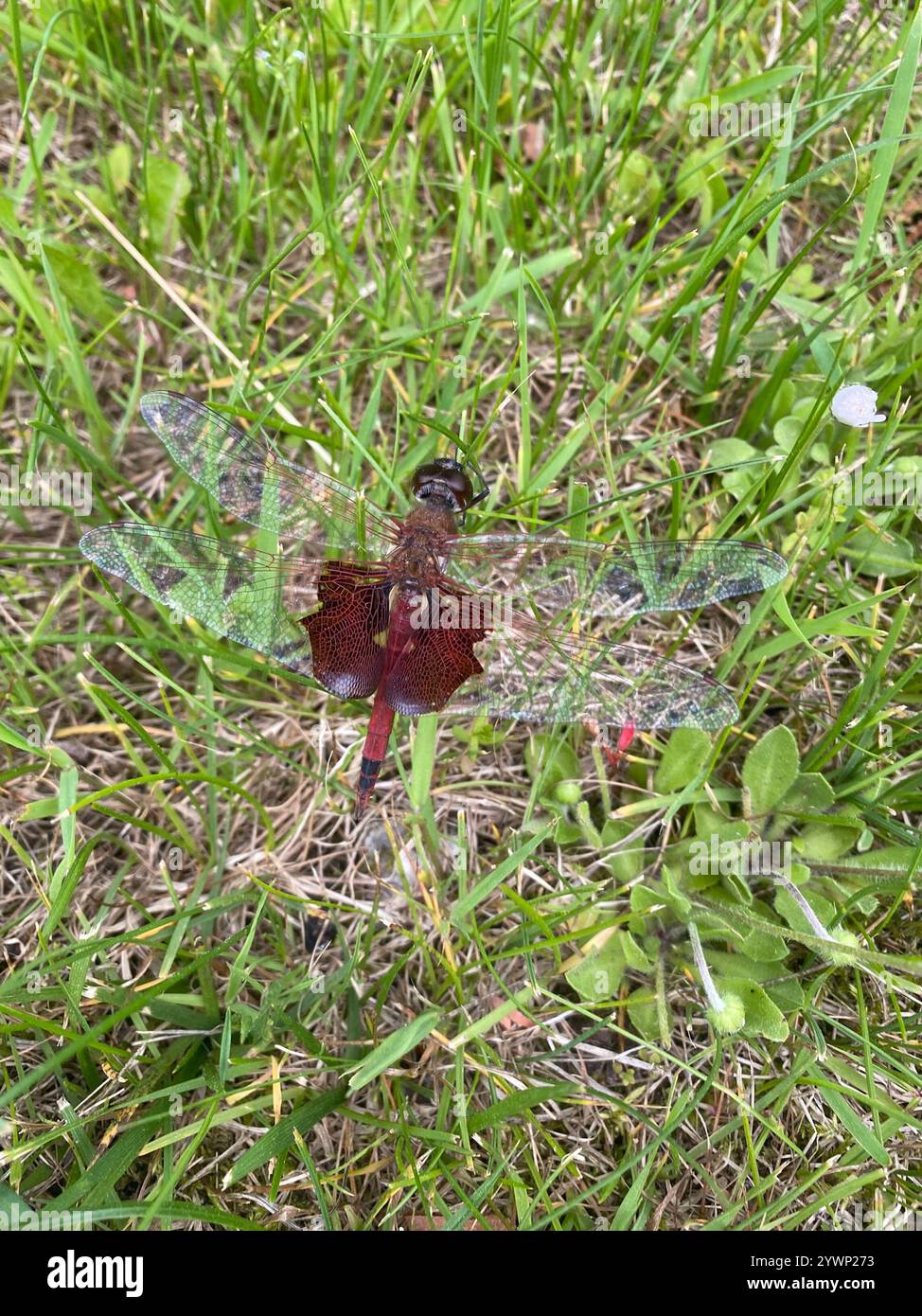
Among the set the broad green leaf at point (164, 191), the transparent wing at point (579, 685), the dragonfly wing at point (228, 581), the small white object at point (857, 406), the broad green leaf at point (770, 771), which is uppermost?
the broad green leaf at point (164, 191)

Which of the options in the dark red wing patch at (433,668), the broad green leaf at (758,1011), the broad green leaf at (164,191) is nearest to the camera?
the broad green leaf at (758,1011)

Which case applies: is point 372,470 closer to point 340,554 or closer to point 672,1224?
point 340,554

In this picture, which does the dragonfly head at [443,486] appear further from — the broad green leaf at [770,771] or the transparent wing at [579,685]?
the broad green leaf at [770,771]

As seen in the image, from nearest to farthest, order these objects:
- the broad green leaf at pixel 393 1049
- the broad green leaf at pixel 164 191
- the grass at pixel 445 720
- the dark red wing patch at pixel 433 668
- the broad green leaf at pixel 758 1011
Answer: the broad green leaf at pixel 393 1049, the broad green leaf at pixel 758 1011, the grass at pixel 445 720, the dark red wing patch at pixel 433 668, the broad green leaf at pixel 164 191

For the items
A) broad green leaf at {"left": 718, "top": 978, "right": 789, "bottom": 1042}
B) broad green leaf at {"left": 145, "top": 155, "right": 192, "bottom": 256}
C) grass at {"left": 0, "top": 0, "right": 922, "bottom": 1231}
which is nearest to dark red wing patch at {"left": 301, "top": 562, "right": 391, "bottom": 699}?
grass at {"left": 0, "top": 0, "right": 922, "bottom": 1231}

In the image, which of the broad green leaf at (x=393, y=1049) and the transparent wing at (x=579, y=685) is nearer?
the broad green leaf at (x=393, y=1049)

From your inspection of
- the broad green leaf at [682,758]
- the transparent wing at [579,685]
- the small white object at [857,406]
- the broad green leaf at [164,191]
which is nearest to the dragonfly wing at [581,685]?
the transparent wing at [579,685]

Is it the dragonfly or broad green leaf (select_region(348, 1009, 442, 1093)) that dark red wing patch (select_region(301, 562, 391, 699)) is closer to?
the dragonfly
